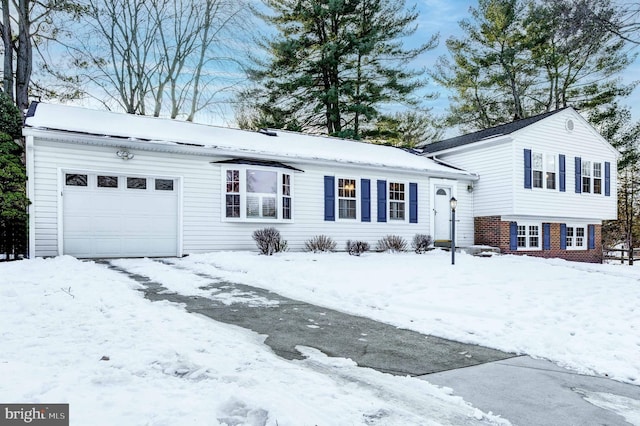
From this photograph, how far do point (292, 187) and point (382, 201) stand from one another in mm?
3673

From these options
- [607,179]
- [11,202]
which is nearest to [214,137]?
[11,202]

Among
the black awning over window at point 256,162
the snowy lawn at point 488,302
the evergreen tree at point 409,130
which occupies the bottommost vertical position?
the snowy lawn at point 488,302

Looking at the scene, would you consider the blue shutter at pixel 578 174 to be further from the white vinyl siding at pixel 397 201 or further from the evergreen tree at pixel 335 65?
the evergreen tree at pixel 335 65

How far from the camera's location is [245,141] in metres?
14.4

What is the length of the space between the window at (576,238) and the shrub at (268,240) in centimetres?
1424

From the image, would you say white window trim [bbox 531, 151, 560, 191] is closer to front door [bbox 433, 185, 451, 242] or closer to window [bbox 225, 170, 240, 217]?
front door [bbox 433, 185, 451, 242]

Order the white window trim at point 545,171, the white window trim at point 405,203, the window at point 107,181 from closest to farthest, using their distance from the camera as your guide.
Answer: the window at point 107,181, the white window trim at point 405,203, the white window trim at point 545,171

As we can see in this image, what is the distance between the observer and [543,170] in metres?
17.9

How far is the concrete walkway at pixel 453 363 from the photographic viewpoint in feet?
9.41

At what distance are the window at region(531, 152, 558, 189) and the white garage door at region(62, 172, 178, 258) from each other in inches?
562

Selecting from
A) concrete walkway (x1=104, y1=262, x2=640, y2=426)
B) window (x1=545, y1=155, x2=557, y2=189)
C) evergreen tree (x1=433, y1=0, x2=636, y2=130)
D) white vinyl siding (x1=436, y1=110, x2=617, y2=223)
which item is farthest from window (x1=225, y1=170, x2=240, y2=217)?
evergreen tree (x1=433, y1=0, x2=636, y2=130)

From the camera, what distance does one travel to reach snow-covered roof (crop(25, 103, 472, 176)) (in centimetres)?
1156

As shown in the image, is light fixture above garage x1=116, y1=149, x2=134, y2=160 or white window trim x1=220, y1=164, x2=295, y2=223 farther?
white window trim x1=220, y1=164, x2=295, y2=223

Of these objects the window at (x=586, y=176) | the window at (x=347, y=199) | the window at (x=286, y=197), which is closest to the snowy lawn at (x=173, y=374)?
the window at (x=286, y=197)
